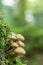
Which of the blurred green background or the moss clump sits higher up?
the blurred green background

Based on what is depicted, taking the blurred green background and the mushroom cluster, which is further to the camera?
the blurred green background

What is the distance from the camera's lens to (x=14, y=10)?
12781mm

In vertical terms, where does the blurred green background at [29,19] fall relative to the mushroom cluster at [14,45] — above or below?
above

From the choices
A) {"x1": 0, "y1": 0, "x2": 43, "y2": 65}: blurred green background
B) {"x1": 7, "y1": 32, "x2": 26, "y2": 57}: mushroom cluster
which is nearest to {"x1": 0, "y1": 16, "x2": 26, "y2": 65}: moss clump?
{"x1": 7, "y1": 32, "x2": 26, "y2": 57}: mushroom cluster

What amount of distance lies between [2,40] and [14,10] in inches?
447

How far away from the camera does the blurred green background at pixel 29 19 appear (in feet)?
30.1

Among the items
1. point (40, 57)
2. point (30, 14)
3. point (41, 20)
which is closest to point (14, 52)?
point (40, 57)

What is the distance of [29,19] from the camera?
12453 millimetres

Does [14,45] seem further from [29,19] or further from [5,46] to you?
[29,19]

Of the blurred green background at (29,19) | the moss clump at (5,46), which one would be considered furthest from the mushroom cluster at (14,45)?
the blurred green background at (29,19)

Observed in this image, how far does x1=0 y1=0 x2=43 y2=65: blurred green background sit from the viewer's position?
30.1 ft

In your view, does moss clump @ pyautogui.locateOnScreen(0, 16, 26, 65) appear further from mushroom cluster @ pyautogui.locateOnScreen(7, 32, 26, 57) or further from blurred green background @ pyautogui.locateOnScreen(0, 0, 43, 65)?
blurred green background @ pyautogui.locateOnScreen(0, 0, 43, 65)

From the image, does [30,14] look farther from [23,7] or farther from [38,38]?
[38,38]

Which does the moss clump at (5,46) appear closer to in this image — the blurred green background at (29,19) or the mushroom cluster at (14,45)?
the mushroom cluster at (14,45)
